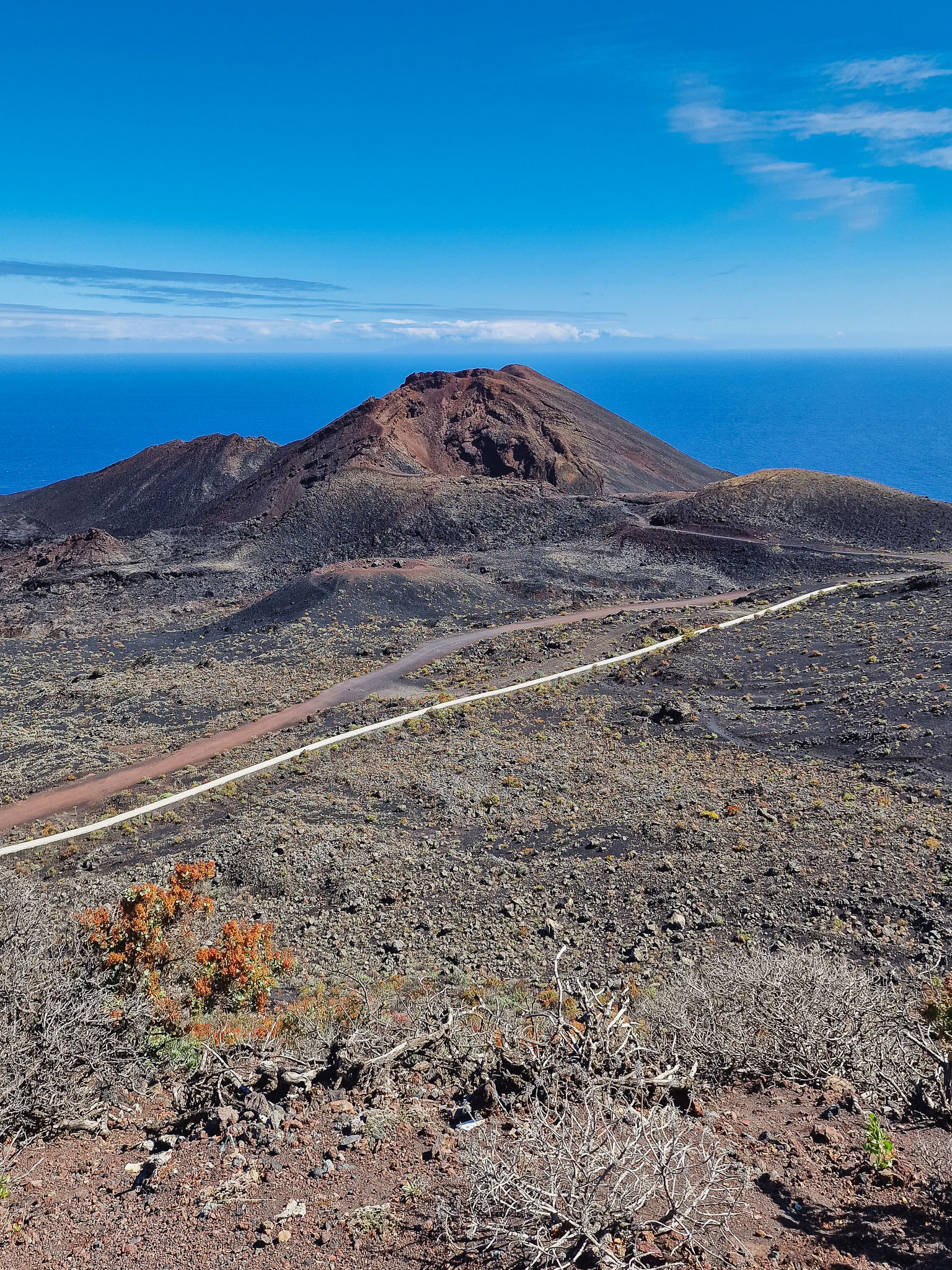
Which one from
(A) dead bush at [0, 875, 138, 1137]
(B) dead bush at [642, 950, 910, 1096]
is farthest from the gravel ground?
(A) dead bush at [0, 875, 138, 1137]

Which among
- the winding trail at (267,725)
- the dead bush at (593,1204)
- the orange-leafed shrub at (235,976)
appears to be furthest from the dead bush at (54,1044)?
the winding trail at (267,725)

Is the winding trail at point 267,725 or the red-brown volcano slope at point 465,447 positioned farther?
the red-brown volcano slope at point 465,447

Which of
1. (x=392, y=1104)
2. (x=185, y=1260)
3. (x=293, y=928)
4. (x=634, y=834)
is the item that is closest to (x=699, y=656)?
(x=634, y=834)

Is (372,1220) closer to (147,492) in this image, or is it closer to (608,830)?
(608,830)

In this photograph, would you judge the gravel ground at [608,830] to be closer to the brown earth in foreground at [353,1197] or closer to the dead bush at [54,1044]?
the dead bush at [54,1044]

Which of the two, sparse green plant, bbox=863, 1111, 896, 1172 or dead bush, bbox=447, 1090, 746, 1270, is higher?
dead bush, bbox=447, 1090, 746, 1270

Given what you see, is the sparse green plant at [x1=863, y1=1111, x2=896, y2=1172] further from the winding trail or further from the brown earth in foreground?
the winding trail
